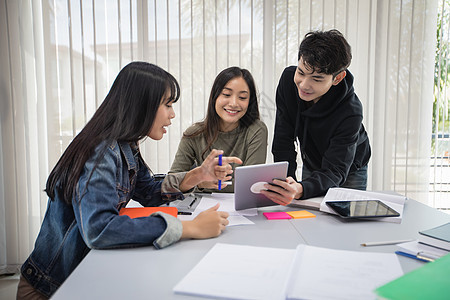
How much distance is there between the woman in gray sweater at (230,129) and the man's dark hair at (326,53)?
0.49m

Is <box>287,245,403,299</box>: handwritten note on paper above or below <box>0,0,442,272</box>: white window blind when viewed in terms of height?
below

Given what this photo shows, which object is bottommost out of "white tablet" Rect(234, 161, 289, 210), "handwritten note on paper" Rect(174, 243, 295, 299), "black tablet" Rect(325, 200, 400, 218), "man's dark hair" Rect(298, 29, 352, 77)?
"handwritten note on paper" Rect(174, 243, 295, 299)

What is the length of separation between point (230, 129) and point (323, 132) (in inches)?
21.3

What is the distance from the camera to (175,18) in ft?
7.88

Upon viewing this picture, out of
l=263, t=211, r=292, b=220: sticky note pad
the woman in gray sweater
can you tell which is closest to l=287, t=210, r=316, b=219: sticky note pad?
l=263, t=211, r=292, b=220: sticky note pad

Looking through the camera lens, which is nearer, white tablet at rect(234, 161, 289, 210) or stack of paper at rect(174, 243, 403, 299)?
stack of paper at rect(174, 243, 403, 299)

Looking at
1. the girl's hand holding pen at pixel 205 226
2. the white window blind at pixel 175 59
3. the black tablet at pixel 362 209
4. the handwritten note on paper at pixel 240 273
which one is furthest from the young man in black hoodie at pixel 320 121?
the white window blind at pixel 175 59

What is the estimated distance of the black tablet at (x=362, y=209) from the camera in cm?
113

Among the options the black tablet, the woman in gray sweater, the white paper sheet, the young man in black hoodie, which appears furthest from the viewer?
the woman in gray sweater

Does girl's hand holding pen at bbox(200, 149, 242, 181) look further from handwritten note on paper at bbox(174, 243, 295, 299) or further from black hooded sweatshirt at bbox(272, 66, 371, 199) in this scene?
handwritten note on paper at bbox(174, 243, 295, 299)

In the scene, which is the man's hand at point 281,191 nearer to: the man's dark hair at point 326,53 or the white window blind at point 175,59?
the man's dark hair at point 326,53

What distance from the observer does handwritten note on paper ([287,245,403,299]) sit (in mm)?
628

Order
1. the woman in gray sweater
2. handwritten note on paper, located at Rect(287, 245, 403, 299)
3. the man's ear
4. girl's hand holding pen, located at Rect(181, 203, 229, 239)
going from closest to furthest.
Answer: handwritten note on paper, located at Rect(287, 245, 403, 299)
girl's hand holding pen, located at Rect(181, 203, 229, 239)
the man's ear
the woman in gray sweater

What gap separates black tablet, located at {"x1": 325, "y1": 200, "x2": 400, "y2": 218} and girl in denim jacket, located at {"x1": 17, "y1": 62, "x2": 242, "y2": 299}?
0.39 m
